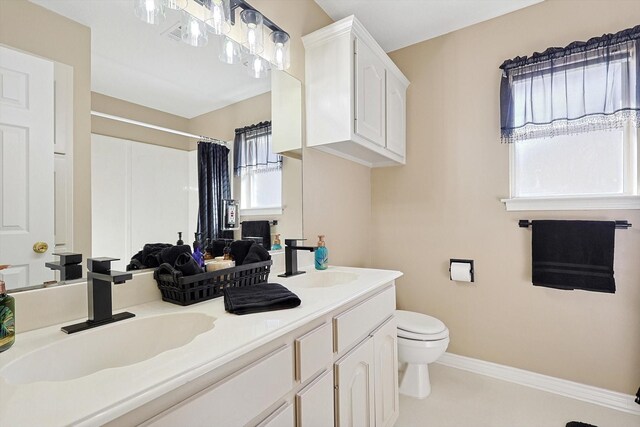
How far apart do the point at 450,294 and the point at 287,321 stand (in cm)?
191

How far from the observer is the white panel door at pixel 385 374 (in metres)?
1.49

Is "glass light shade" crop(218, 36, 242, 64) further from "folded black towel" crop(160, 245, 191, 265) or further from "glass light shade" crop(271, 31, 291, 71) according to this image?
"folded black towel" crop(160, 245, 191, 265)

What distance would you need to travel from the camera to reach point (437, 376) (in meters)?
2.31

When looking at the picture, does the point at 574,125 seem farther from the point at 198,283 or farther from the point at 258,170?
the point at 198,283

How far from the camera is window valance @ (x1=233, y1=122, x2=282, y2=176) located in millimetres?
1596

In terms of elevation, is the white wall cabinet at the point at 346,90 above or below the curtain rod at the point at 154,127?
above

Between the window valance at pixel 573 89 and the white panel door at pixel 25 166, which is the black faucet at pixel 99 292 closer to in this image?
the white panel door at pixel 25 166

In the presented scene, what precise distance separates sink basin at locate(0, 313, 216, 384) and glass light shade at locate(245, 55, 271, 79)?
4.13 feet

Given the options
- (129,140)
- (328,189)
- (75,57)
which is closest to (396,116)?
(328,189)

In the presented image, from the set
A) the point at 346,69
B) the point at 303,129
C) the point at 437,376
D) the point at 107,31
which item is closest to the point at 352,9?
the point at 346,69

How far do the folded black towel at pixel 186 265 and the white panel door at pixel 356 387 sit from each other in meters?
0.64

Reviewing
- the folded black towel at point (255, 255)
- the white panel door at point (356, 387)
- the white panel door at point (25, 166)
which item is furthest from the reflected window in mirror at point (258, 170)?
the white panel door at point (356, 387)

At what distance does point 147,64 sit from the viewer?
1200mm

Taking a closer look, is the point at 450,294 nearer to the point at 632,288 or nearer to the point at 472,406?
the point at 472,406
